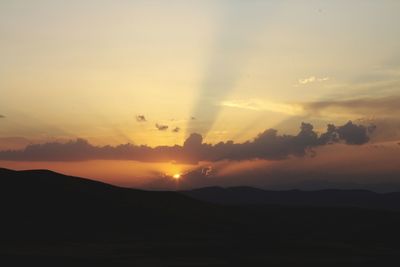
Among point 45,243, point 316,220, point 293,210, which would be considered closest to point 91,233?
point 45,243

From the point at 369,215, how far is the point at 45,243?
100870 millimetres

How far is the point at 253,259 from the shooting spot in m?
62.7

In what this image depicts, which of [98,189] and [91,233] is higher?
[98,189]

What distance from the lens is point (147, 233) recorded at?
90438 millimetres

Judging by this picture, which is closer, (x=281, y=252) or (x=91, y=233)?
(x=281, y=252)

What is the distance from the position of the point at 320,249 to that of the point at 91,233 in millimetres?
37295

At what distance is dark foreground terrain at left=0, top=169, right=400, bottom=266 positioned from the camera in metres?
61.3

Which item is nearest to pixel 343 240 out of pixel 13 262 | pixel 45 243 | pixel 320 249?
pixel 320 249

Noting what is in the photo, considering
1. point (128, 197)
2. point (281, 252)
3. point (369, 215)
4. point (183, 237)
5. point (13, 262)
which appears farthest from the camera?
point (369, 215)

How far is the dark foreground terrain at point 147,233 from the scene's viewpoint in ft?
201

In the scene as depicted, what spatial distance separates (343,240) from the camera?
9206cm

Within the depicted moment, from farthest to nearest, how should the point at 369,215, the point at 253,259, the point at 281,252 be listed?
the point at 369,215, the point at 281,252, the point at 253,259

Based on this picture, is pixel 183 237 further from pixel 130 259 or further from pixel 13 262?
pixel 13 262

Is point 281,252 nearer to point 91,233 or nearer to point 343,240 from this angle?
point 343,240
